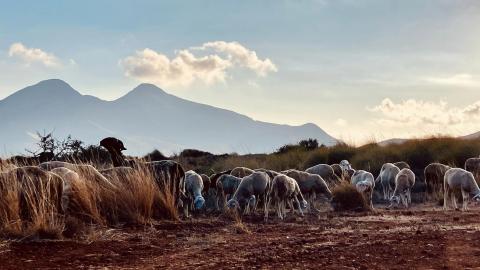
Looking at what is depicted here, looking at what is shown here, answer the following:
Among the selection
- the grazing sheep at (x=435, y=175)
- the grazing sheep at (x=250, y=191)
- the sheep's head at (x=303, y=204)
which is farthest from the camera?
the grazing sheep at (x=435, y=175)

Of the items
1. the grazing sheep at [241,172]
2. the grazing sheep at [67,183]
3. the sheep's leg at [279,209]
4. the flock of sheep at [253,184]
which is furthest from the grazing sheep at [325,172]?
the grazing sheep at [67,183]

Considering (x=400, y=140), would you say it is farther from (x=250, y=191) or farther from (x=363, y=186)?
(x=250, y=191)

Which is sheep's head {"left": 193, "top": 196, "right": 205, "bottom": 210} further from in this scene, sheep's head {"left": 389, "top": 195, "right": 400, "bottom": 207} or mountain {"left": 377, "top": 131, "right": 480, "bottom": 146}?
mountain {"left": 377, "top": 131, "right": 480, "bottom": 146}

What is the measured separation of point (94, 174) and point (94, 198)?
4.47ft

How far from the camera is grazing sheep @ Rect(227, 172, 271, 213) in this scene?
1620cm

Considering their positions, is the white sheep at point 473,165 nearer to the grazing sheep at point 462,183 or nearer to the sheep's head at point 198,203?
the grazing sheep at point 462,183

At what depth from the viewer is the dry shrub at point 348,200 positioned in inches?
734

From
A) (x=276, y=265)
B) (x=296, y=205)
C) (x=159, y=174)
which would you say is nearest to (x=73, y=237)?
(x=276, y=265)

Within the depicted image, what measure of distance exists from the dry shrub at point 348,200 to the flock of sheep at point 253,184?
18 cm

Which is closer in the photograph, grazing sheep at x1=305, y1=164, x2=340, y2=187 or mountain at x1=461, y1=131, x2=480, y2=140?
grazing sheep at x1=305, y1=164, x2=340, y2=187

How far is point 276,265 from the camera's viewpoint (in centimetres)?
851

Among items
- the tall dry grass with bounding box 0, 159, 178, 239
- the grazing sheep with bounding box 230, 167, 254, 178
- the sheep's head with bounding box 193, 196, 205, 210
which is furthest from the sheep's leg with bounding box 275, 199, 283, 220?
the grazing sheep with bounding box 230, 167, 254, 178

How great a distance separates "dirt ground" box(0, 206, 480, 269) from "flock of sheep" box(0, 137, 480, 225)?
1.99 meters

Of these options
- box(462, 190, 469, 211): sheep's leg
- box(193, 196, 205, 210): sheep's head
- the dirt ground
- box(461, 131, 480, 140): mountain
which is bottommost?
the dirt ground
